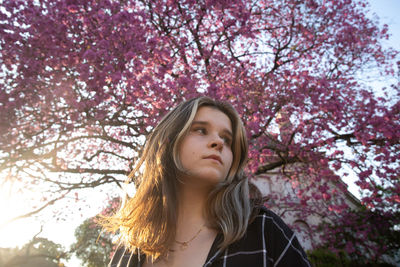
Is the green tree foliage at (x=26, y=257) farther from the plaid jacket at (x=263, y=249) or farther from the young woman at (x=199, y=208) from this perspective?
the plaid jacket at (x=263, y=249)

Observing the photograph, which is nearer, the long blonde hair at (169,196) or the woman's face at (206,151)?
the long blonde hair at (169,196)

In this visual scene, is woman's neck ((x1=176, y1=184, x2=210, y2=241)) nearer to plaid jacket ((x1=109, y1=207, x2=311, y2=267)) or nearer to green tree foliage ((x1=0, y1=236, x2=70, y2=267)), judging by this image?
plaid jacket ((x1=109, y1=207, x2=311, y2=267))

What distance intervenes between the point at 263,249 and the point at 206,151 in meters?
0.74

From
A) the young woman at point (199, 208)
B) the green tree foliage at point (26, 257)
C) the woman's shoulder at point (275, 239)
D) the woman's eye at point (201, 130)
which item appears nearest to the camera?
the woman's shoulder at point (275, 239)

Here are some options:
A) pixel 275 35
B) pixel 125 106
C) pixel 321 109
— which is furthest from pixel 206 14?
pixel 321 109

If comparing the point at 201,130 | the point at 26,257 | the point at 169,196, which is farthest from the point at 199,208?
the point at 26,257

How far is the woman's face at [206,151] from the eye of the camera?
1730 mm

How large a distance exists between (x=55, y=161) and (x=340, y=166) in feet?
28.4

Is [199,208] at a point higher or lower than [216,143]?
lower

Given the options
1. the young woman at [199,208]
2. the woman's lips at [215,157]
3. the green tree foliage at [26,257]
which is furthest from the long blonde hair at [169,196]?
the green tree foliage at [26,257]

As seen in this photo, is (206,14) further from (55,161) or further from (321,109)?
(55,161)

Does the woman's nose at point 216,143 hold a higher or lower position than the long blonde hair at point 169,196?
higher

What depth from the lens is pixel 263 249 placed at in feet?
4.30

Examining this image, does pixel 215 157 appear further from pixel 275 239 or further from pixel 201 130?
pixel 275 239
